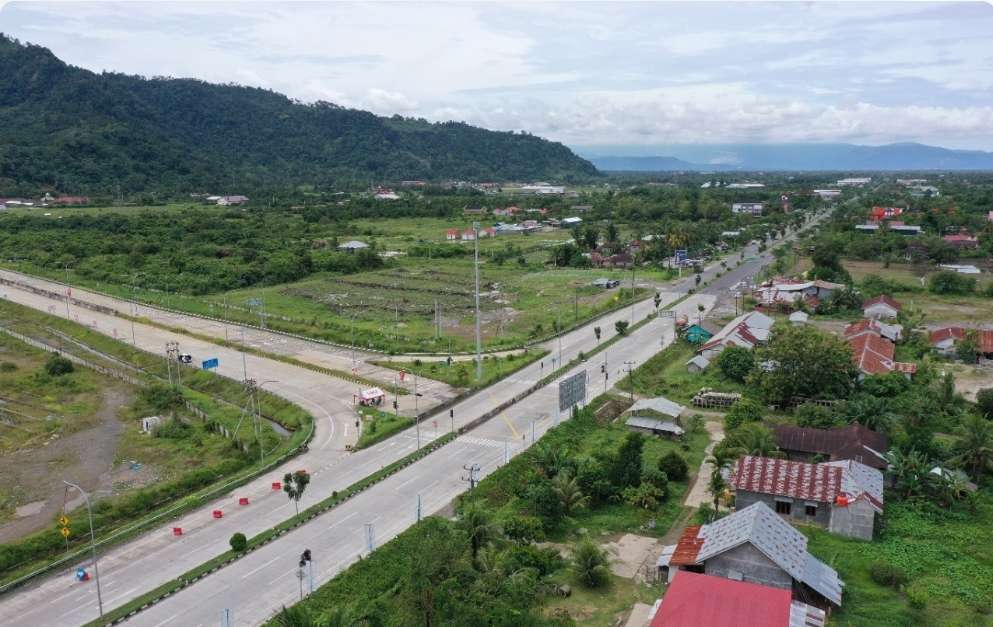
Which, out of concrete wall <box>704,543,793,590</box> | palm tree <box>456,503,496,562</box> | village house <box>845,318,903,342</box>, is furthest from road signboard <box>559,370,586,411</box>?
village house <box>845,318,903,342</box>

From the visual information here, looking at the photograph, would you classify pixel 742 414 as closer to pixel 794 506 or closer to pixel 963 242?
pixel 794 506

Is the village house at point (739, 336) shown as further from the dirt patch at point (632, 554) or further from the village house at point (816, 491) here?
the dirt patch at point (632, 554)

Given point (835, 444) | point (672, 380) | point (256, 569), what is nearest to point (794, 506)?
point (835, 444)

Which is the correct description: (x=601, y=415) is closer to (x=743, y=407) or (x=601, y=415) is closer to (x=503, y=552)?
(x=743, y=407)

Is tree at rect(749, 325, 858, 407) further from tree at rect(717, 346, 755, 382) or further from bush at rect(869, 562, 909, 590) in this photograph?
bush at rect(869, 562, 909, 590)

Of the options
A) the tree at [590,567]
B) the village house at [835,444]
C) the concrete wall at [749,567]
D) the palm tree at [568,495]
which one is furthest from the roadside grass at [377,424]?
the village house at [835,444]

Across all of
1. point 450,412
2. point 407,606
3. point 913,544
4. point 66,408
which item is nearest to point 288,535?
point 407,606
